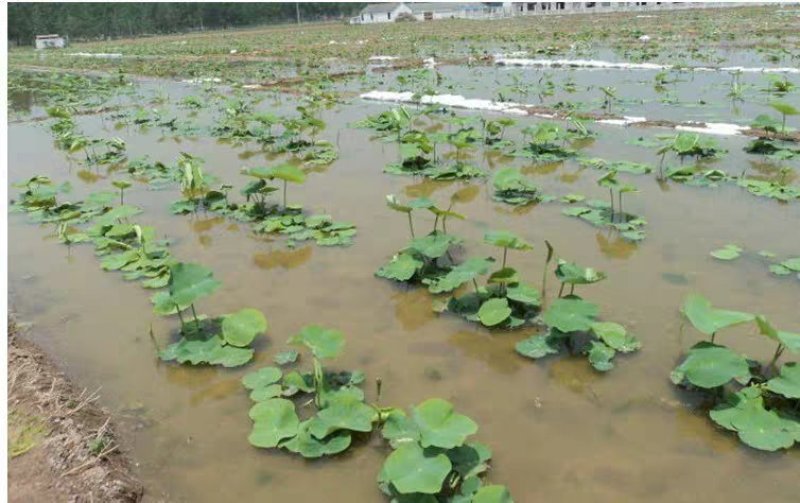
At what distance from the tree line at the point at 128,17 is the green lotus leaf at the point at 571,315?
68071mm

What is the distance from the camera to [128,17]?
69.5 m

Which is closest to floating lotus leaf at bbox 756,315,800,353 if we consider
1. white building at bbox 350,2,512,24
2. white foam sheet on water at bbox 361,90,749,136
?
white foam sheet on water at bbox 361,90,749,136

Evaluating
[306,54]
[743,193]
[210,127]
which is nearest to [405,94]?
[210,127]

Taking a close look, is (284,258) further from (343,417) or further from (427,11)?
(427,11)

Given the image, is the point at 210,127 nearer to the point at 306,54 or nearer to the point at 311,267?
the point at 311,267

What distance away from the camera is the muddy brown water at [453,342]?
9.53 ft

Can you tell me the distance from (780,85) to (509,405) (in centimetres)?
1042

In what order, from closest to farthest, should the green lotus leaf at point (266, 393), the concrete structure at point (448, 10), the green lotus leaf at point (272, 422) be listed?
1. the green lotus leaf at point (272, 422)
2. the green lotus leaf at point (266, 393)
3. the concrete structure at point (448, 10)

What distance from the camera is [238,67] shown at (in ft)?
78.9

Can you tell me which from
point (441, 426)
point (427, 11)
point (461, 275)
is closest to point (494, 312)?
point (461, 275)

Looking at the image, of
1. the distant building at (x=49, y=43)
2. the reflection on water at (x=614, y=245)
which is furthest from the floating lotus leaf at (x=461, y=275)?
the distant building at (x=49, y=43)

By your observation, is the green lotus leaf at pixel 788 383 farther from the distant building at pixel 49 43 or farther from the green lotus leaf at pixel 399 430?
the distant building at pixel 49 43

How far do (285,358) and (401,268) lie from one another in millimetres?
1322

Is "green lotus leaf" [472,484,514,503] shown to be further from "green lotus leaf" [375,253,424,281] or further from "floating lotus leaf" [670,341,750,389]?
"green lotus leaf" [375,253,424,281]
